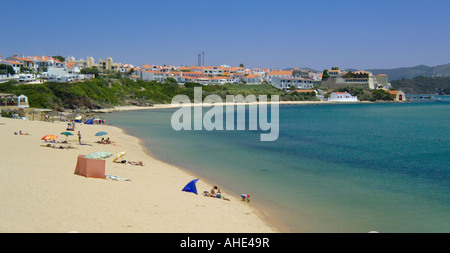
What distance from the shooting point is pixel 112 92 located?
253 ft

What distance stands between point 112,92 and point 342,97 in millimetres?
80768

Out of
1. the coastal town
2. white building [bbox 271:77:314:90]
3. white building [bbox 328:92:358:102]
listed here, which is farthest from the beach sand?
white building [bbox 271:77:314:90]

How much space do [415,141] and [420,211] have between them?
73.8 ft

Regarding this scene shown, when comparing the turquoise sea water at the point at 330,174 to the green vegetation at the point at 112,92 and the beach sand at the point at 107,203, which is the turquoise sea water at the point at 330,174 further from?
the green vegetation at the point at 112,92

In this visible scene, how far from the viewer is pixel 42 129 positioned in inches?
1172

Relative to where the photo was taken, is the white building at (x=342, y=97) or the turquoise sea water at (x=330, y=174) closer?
the turquoise sea water at (x=330, y=174)

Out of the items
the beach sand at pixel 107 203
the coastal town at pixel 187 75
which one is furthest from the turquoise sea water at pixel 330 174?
the coastal town at pixel 187 75

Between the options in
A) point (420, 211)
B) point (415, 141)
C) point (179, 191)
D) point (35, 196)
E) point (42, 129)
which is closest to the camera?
point (35, 196)

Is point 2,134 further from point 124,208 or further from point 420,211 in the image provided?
point 420,211

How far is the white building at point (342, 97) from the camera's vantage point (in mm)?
127088

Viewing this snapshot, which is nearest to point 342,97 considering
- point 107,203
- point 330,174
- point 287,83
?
point 287,83

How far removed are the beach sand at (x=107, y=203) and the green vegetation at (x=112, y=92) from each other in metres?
42.2

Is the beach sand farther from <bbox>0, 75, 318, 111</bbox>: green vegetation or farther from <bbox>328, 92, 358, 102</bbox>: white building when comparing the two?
<bbox>328, 92, 358, 102</bbox>: white building
